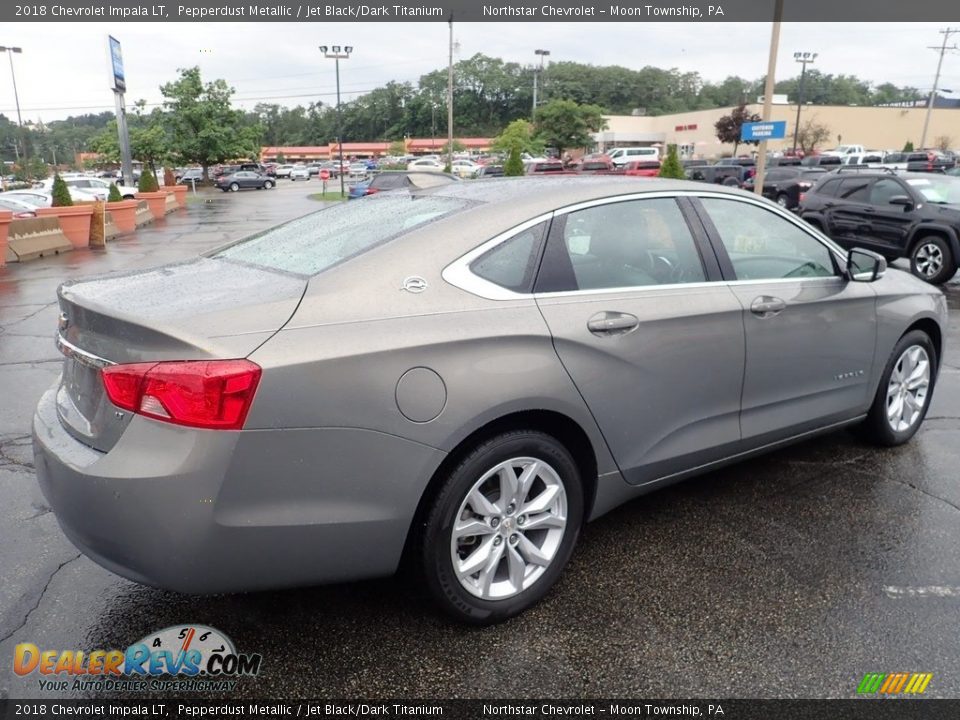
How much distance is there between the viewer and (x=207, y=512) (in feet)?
7.14

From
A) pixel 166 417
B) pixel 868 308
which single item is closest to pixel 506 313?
pixel 166 417

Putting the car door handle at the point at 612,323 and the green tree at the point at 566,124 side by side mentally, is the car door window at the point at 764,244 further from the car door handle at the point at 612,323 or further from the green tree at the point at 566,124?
the green tree at the point at 566,124

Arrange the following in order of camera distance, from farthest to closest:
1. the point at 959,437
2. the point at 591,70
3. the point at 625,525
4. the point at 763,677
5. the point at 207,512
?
1. the point at 591,70
2. the point at 959,437
3. the point at 625,525
4. the point at 763,677
5. the point at 207,512

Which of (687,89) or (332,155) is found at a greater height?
(687,89)

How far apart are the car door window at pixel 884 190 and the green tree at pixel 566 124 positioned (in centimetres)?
6426

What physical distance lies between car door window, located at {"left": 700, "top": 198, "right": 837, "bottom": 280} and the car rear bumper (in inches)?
77.6

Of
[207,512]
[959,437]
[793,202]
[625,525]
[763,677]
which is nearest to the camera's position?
[207,512]

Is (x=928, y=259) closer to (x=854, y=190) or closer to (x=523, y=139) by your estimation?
(x=854, y=190)

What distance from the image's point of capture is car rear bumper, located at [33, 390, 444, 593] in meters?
2.17

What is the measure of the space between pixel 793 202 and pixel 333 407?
22687mm

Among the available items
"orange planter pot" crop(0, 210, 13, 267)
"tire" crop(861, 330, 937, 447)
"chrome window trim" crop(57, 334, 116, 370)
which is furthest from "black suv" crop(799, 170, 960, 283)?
"orange planter pot" crop(0, 210, 13, 267)

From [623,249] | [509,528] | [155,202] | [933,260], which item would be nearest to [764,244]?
[623,249]

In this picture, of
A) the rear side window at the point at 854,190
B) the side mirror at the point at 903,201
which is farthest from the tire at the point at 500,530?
the rear side window at the point at 854,190

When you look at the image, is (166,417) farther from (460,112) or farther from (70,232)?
(460,112)
